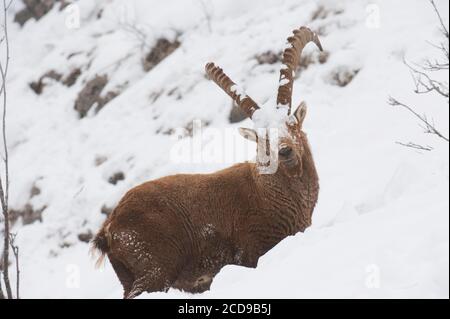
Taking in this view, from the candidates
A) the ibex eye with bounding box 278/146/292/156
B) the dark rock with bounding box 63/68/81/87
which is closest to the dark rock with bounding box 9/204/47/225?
the dark rock with bounding box 63/68/81/87

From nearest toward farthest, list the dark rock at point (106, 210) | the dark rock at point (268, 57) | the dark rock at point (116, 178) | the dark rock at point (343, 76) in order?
the dark rock at point (343, 76) < the dark rock at point (106, 210) < the dark rock at point (116, 178) < the dark rock at point (268, 57)

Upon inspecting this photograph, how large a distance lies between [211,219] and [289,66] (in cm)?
184

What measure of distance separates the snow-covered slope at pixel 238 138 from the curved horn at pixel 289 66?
1.38 meters

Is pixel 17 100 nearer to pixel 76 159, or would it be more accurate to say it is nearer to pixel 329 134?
pixel 76 159

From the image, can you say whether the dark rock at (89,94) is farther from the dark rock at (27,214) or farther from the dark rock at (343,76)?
the dark rock at (343,76)

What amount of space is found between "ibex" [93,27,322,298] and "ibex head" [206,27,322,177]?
11 millimetres

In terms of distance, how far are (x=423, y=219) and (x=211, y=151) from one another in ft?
25.5

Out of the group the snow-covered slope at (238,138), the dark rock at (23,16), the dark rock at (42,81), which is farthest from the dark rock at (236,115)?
the dark rock at (23,16)

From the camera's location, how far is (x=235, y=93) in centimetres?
624

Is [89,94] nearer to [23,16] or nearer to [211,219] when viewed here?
[23,16]

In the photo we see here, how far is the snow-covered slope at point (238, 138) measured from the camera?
3623mm

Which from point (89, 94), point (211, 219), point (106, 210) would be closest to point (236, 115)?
point (106, 210)

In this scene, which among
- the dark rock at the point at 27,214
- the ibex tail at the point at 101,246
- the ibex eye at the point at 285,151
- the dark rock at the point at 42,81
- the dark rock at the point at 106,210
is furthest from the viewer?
the dark rock at the point at 42,81

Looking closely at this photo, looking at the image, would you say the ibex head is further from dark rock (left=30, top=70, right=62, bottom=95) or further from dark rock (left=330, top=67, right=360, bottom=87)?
dark rock (left=30, top=70, right=62, bottom=95)
